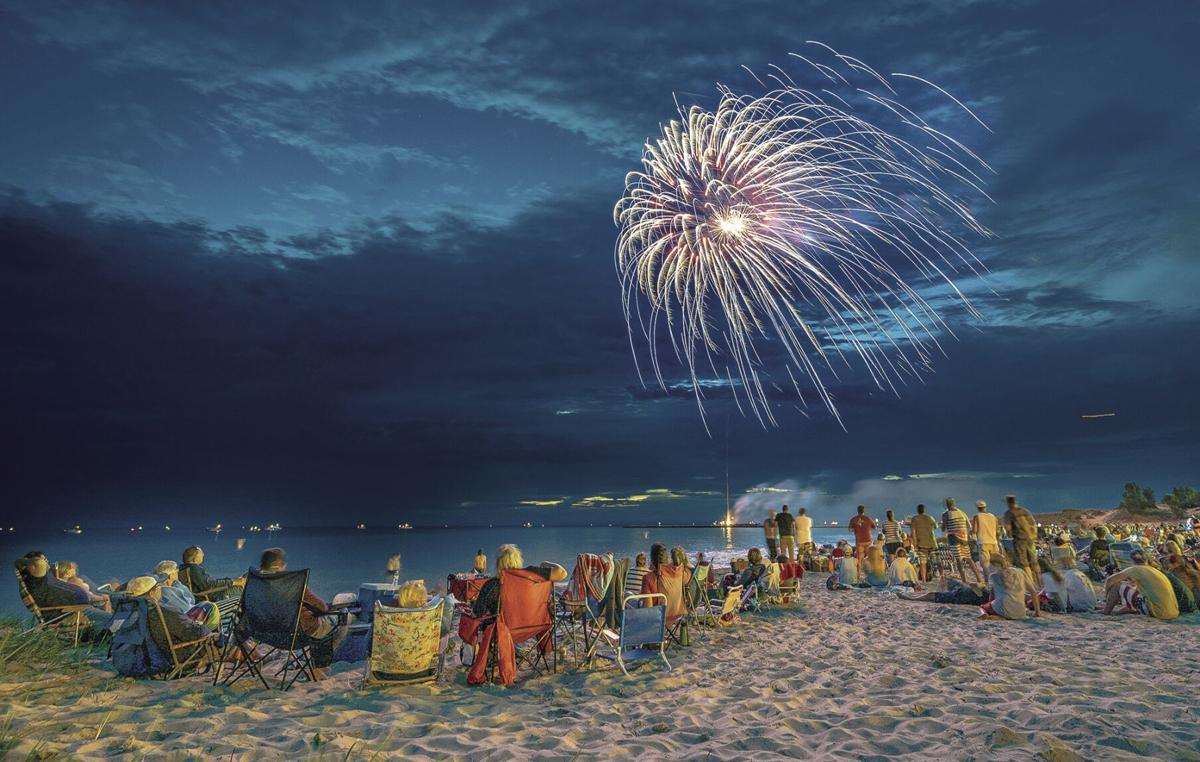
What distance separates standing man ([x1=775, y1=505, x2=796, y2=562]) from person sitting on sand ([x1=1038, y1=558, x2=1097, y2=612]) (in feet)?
21.6

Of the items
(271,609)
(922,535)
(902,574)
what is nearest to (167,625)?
(271,609)

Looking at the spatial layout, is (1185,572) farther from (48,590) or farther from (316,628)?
(48,590)

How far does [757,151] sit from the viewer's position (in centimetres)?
1489

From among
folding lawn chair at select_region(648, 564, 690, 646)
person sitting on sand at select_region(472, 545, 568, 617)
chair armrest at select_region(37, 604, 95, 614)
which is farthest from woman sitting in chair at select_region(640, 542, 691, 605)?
chair armrest at select_region(37, 604, 95, 614)

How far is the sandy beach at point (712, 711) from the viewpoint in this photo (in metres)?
4.82

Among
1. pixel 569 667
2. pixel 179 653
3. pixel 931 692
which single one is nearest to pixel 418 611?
pixel 569 667

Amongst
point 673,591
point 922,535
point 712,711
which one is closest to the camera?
point 712,711

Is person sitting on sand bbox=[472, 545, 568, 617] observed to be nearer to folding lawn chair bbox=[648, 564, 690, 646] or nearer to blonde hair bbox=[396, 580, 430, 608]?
blonde hair bbox=[396, 580, 430, 608]

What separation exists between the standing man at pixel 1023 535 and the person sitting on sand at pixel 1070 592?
2.68 feet

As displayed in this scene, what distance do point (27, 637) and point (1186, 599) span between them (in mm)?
17045

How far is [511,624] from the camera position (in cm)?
732

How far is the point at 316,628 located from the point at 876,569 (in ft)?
43.2

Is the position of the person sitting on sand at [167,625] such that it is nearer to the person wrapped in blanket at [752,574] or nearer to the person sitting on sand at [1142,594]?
the person wrapped in blanket at [752,574]

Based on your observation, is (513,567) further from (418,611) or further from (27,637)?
(27,637)
